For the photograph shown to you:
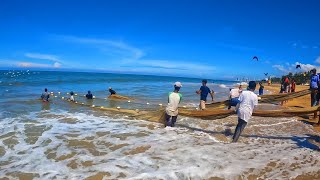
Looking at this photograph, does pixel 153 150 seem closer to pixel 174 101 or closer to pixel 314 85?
pixel 174 101

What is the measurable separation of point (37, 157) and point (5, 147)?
1377 millimetres

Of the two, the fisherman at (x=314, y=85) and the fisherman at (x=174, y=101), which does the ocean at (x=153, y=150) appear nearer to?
the fisherman at (x=174, y=101)

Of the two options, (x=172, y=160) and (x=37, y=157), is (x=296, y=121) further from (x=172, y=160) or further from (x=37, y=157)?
(x=37, y=157)

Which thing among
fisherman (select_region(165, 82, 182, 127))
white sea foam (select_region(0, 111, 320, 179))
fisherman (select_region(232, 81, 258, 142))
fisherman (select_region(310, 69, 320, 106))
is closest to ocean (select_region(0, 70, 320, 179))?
white sea foam (select_region(0, 111, 320, 179))

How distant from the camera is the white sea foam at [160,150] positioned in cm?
561

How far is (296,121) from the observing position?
35.8ft

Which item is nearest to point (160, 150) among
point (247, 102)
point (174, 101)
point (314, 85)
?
point (174, 101)

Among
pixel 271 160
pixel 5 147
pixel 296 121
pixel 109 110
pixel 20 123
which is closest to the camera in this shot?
pixel 271 160

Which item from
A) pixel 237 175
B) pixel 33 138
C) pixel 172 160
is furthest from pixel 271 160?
pixel 33 138

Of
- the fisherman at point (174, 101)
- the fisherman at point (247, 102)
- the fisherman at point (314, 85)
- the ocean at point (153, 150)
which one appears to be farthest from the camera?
the fisherman at point (314, 85)

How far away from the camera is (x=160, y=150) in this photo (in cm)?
693

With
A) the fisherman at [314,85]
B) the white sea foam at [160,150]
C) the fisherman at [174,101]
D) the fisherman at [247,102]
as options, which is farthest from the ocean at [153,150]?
the fisherman at [314,85]

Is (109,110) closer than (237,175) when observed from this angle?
No

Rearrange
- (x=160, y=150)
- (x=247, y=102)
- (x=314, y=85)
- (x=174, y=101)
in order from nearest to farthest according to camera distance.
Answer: (x=160, y=150)
(x=247, y=102)
(x=174, y=101)
(x=314, y=85)
